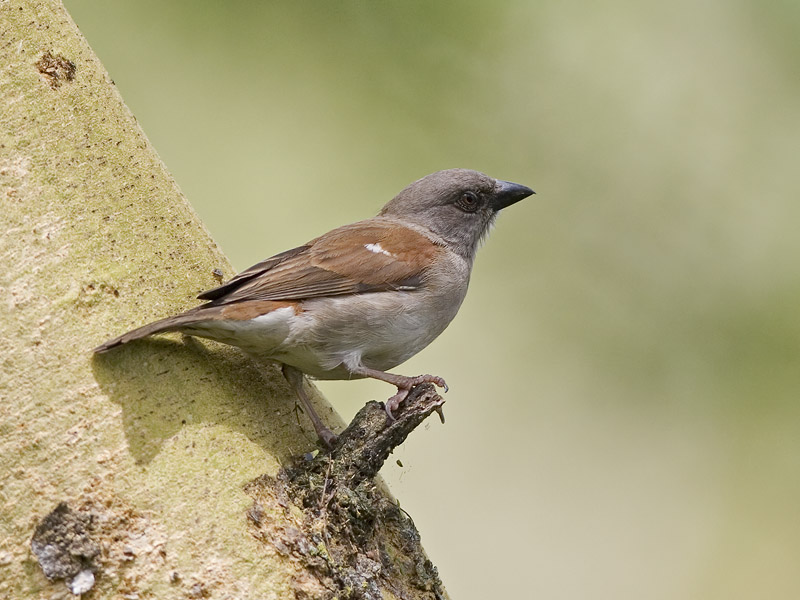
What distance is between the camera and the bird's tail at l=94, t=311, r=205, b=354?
222 centimetres

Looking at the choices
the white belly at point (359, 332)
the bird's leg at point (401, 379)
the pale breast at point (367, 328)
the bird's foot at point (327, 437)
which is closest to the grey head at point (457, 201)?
the pale breast at point (367, 328)

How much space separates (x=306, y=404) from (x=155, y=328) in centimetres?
68

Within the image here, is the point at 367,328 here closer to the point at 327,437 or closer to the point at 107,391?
the point at 327,437

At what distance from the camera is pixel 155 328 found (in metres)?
2.35

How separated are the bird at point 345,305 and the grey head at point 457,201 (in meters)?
0.03

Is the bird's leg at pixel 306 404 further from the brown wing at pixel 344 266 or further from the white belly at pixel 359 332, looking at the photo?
the brown wing at pixel 344 266

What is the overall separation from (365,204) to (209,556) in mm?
3636

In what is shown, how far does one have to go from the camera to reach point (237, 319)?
2789 mm

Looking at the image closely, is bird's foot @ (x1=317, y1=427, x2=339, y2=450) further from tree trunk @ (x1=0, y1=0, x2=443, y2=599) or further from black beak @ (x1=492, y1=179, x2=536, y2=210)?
black beak @ (x1=492, y1=179, x2=536, y2=210)

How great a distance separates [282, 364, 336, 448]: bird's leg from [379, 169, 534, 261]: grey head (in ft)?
6.11

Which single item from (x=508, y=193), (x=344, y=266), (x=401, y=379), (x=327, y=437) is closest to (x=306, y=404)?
(x=327, y=437)

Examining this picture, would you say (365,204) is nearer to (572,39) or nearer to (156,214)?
(572,39)

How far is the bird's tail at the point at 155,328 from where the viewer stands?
7.30 feet

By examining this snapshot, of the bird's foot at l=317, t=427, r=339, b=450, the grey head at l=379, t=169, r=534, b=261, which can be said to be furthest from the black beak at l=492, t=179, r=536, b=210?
the bird's foot at l=317, t=427, r=339, b=450
